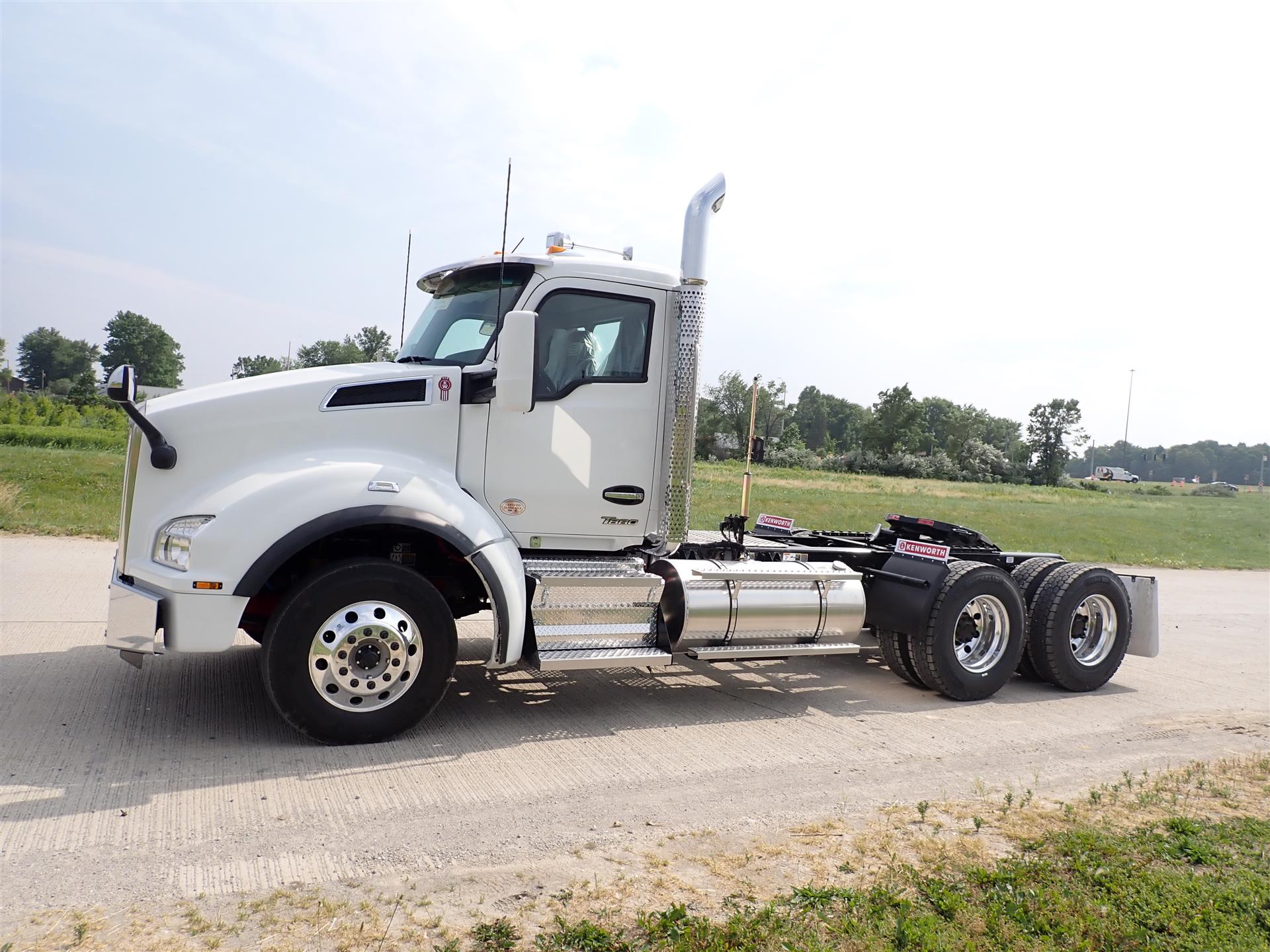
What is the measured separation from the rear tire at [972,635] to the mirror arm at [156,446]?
17.1ft

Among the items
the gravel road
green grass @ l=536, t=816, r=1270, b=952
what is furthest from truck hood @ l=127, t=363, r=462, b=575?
green grass @ l=536, t=816, r=1270, b=952

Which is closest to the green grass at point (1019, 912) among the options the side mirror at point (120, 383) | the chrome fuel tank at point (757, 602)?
the chrome fuel tank at point (757, 602)

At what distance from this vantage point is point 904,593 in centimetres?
712

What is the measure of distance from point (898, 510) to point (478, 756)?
88.2ft

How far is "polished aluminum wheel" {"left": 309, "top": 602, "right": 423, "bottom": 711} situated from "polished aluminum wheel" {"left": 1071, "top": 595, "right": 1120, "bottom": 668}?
5620 millimetres

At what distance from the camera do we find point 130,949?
300 centimetres

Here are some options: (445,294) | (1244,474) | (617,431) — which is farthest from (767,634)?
(1244,474)

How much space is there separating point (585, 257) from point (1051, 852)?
4.37 m

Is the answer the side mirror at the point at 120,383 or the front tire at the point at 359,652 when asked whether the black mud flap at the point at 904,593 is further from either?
the side mirror at the point at 120,383

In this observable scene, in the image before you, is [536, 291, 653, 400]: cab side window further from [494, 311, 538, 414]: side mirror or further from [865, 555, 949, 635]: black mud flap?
[865, 555, 949, 635]: black mud flap

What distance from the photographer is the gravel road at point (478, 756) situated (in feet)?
12.6

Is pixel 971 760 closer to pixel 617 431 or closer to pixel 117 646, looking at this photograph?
pixel 617 431

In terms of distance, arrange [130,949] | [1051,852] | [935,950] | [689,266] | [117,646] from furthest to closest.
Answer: [689,266]
[117,646]
[1051,852]
[935,950]
[130,949]

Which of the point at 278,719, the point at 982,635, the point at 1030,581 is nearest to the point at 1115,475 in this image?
the point at 1030,581
